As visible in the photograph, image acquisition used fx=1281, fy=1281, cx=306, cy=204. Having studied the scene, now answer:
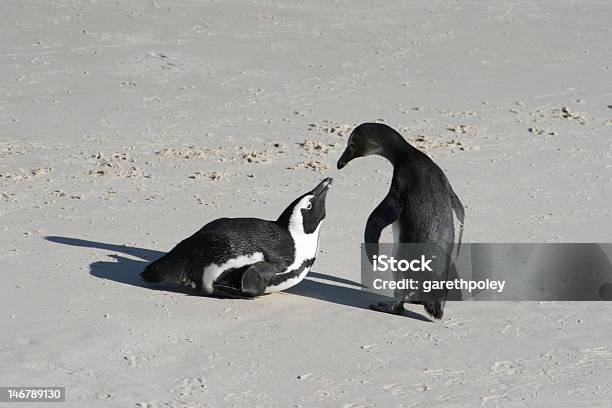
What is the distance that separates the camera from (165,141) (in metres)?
8.73

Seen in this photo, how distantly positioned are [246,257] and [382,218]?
663 mm

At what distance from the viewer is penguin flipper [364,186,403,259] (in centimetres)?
597

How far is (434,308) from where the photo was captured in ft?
19.6

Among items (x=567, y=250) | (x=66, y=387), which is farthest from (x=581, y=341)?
(x=66, y=387)

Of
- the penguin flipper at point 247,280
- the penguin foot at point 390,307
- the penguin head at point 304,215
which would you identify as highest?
the penguin head at point 304,215

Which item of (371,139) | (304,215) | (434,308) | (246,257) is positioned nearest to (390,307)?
(434,308)

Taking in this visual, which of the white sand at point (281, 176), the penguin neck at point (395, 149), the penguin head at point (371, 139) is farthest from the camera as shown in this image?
the penguin head at point (371, 139)

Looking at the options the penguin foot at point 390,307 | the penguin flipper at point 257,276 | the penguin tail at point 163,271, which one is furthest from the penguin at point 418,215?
the penguin tail at point 163,271

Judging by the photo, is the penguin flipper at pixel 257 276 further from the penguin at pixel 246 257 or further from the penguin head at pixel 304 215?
the penguin head at pixel 304 215

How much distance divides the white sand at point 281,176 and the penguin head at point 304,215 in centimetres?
37

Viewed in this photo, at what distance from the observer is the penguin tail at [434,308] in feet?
19.6

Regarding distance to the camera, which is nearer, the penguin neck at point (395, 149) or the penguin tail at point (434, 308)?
the penguin tail at point (434, 308)

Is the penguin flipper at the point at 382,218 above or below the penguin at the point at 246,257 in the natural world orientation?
above

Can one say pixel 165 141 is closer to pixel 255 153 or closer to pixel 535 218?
pixel 255 153
